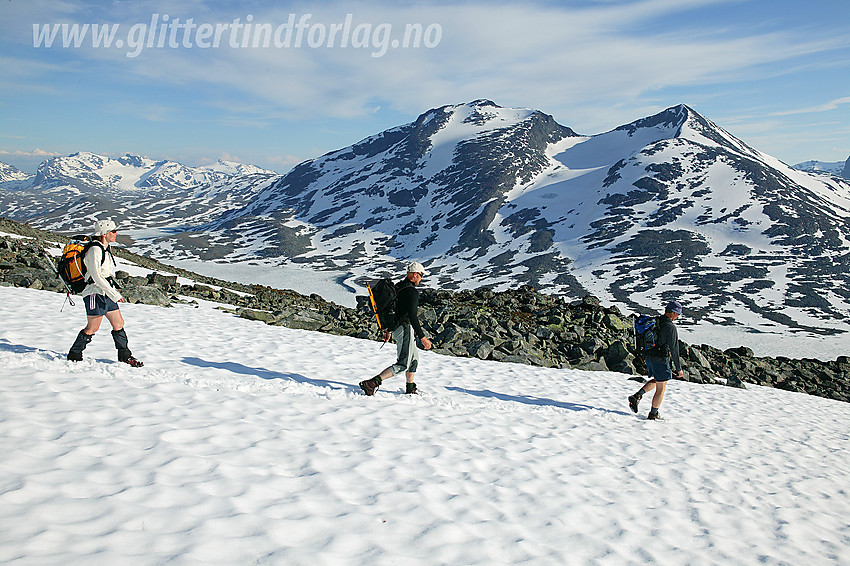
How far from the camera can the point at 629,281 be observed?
12369 centimetres

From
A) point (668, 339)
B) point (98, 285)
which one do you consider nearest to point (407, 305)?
point (98, 285)

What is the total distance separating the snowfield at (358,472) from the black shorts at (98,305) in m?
1.21

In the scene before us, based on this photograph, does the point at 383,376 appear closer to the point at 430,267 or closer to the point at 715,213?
the point at 430,267

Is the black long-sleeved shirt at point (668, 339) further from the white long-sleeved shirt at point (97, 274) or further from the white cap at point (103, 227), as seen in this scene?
the white cap at point (103, 227)

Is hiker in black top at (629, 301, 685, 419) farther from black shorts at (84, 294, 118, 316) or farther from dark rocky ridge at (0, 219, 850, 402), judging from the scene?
black shorts at (84, 294, 118, 316)

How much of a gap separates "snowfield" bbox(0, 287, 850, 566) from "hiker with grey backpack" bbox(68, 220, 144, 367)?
82cm

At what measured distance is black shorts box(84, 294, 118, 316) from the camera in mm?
9328

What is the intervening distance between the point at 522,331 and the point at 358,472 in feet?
55.7

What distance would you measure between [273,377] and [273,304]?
1674cm

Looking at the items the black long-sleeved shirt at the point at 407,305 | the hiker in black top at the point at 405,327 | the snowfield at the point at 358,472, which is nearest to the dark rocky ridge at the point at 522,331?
the snowfield at the point at 358,472

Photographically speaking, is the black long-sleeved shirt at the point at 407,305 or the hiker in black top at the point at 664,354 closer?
the black long-sleeved shirt at the point at 407,305

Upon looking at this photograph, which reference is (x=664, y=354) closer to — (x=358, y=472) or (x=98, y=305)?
(x=358, y=472)

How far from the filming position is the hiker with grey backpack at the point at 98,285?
9250mm

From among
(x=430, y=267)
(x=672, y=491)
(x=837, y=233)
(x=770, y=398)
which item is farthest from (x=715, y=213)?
(x=672, y=491)
